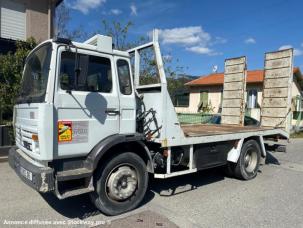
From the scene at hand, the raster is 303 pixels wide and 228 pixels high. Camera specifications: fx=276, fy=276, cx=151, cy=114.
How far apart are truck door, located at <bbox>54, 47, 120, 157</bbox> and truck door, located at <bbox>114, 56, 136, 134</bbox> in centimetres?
10

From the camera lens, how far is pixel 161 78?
485 centimetres

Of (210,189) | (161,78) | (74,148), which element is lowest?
(210,189)

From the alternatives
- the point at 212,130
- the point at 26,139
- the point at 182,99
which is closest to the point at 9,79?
the point at 26,139

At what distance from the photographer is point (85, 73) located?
4066 millimetres

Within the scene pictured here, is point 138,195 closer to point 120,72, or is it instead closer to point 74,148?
point 74,148

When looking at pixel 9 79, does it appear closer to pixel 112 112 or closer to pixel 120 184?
pixel 112 112

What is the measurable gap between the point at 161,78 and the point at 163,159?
1.45 meters

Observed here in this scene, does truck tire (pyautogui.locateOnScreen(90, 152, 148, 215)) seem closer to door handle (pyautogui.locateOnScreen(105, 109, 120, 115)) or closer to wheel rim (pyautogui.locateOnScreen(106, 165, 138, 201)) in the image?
wheel rim (pyautogui.locateOnScreen(106, 165, 138, 201))

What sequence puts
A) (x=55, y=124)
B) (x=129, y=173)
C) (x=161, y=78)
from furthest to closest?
(x=161, y=78)
(x=129, y=173)
(x=55, y=124)

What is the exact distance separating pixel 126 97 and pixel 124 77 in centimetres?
34

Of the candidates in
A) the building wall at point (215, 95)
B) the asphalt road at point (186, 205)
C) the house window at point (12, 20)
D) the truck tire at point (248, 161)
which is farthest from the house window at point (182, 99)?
the asphalt road at point (186, 205)

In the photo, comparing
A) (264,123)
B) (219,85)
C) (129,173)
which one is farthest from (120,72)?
(219,85)

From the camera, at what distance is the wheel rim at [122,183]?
436 centimetres

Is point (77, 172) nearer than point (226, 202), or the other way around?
point (77, 172)
